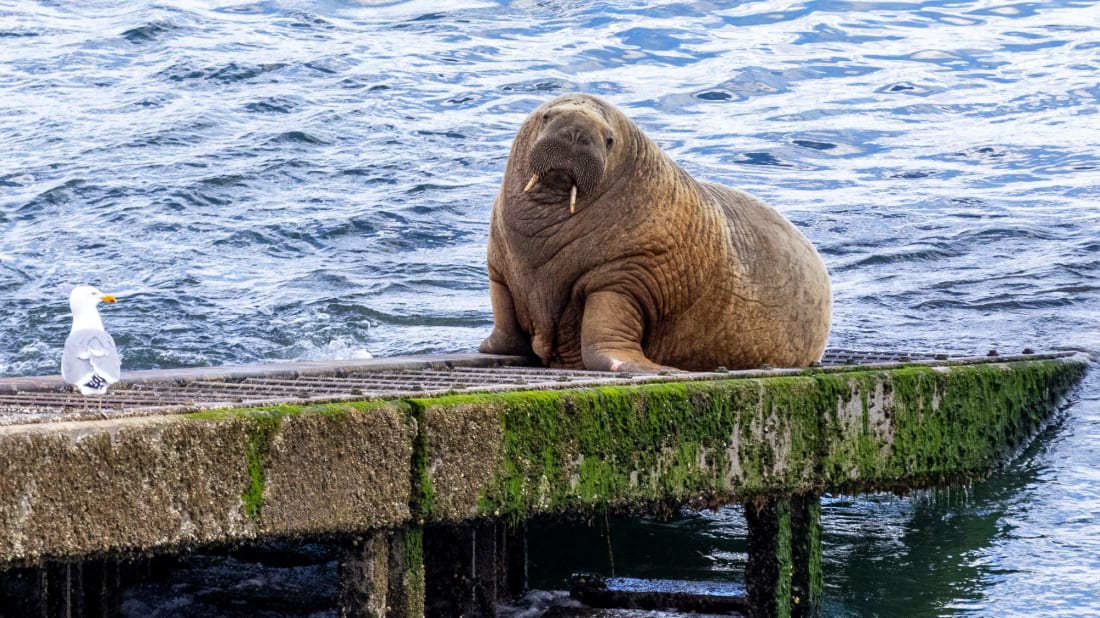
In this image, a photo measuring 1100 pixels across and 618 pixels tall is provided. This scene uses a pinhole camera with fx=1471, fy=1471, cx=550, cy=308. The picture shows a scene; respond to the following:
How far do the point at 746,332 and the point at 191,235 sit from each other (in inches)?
342

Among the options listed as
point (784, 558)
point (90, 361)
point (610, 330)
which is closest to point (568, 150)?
point (610, 330)

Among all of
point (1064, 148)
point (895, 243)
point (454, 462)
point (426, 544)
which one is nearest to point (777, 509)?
point (426, 544)

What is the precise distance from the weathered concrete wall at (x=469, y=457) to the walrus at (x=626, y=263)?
1.40 meters

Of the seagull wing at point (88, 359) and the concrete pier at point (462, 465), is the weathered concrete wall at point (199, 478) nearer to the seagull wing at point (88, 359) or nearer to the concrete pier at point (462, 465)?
the concrete pier at point (462, 465)

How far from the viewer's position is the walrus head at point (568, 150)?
6340 millimetres

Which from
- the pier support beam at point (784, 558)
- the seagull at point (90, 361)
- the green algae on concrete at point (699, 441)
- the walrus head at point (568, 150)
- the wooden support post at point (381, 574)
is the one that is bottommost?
the pier support beam at point (784, 558)

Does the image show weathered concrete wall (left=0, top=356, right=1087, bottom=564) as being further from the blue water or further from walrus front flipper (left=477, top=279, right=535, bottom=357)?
walrus front flipper (left=477, top=279, right=535, bottom=357)

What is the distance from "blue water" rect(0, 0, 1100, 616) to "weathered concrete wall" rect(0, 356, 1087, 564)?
117 cm

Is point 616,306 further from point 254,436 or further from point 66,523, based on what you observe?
point 66,523

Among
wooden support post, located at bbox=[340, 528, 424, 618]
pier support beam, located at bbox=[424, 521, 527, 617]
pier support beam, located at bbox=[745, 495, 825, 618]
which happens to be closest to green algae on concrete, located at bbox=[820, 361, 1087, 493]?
pier support beam, located at bbox=[745, 495, 825, 618]

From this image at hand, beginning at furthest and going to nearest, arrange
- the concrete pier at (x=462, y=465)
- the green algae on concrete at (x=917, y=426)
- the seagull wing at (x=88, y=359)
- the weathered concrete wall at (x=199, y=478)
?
the green algae on concrete at (x=917, y=426) → the seagull wing at (x=88, y=359) → the concrete pier at (x=462, y=465) → the weathered concrete wall at (x=199, y=478)

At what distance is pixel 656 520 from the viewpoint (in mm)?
7242

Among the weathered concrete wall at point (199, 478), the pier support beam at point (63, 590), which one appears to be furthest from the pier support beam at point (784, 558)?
the pier support beam at point (63, 590)

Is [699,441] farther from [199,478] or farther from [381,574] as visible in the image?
[199,478]
